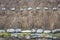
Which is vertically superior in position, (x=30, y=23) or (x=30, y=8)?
(x=30, y=8)

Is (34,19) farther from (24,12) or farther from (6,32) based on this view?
(6,32)

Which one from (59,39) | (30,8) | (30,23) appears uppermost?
(30,8)

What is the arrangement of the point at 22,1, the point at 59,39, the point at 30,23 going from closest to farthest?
1. the point at 59,39
2. the point at 30,23
3. the point at 22,1

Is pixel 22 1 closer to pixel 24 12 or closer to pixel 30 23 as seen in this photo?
pixel 24 12

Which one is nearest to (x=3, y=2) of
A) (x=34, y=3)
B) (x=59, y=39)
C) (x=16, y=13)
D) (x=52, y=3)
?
(x=16, y=13)

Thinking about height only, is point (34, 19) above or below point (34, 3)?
below

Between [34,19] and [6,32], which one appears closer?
[6,32]

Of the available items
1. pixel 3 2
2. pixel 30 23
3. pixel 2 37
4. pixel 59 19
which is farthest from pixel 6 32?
pixel 59 19

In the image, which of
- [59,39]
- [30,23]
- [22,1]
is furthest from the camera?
[22,1]
